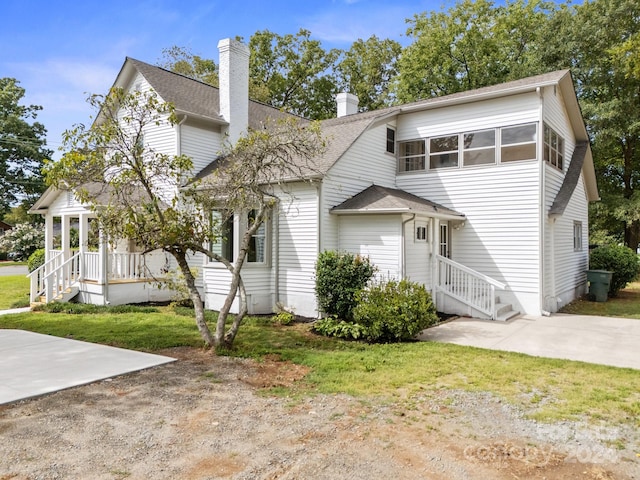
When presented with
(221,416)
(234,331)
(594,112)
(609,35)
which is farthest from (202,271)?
(609,35)

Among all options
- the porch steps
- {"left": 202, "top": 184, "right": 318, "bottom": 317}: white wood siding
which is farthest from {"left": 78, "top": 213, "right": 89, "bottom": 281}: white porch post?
{"left": 202, "top": 184, "right": 318, "bottom": 317}: white wood siding

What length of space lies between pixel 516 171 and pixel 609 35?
16157 mm

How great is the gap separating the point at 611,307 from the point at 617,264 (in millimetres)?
3236

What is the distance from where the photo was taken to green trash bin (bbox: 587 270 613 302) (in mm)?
14742

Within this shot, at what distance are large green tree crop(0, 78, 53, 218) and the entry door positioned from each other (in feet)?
118

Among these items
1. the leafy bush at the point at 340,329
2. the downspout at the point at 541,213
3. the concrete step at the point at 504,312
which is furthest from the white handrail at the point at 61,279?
the downspout at the point at 541,213

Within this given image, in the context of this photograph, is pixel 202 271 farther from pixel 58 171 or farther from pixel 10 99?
pixel 10 99

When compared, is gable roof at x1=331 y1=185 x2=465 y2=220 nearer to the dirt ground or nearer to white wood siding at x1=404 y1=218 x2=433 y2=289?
white wood siding at x1=404 y1=218 x2=433 y2=289

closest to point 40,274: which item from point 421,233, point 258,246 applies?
point 258,246

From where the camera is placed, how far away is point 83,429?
4.45m

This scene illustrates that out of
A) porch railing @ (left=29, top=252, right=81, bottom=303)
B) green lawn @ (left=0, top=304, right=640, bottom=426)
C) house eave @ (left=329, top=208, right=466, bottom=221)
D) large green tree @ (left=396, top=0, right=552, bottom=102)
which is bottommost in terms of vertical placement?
green lawn @ (left=0, top=304, right=640, bottom=426)

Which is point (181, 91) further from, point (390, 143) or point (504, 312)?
point (504, 312)

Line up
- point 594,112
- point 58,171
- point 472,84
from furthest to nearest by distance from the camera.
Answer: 1. point 472,84
2. point 594,112
3. point 58,171

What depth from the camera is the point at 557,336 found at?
9.31 metres
